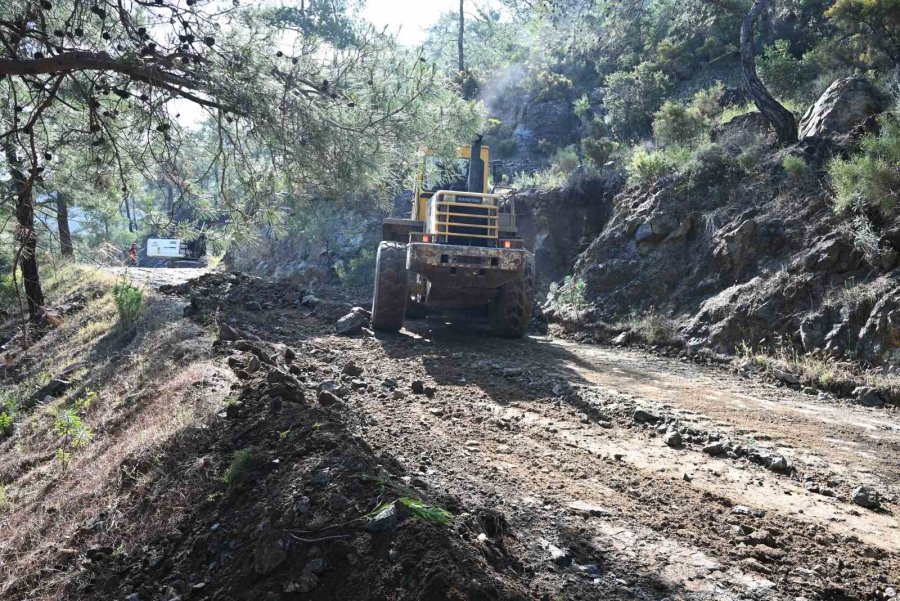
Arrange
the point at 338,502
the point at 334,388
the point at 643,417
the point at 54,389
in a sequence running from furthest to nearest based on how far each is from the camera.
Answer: the point at 54,389, the point at 334,388, the point at 643,417, the point at 338,502

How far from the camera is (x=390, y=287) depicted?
11031mm

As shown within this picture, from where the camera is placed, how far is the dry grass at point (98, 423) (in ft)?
16.2

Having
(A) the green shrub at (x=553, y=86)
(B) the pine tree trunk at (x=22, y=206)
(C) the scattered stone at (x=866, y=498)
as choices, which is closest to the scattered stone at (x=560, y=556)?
(C) the scattered stone at (x=866, y=498)

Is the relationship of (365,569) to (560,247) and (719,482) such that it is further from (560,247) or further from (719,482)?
(560,247)

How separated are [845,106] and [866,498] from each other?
959cm

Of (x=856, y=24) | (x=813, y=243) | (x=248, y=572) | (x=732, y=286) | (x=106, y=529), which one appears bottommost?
(x=106, y=529)

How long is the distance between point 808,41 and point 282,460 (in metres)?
18.2

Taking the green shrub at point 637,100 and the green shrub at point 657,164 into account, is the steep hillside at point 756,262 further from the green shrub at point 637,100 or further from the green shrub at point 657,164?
the green shrub at point 637,100

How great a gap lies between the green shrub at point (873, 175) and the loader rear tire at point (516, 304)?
4623 mm

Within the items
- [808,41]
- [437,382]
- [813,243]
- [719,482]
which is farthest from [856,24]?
[719,482]

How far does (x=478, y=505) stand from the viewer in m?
4.17

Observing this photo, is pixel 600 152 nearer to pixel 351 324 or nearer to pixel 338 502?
pixel 351 324

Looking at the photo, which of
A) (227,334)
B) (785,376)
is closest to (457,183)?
(227,334)

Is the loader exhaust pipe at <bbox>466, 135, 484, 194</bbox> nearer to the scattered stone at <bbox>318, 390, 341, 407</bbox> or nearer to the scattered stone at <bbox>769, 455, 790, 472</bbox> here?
the scattered stone at <bbox>318, 390, 341, 407</bbox>
